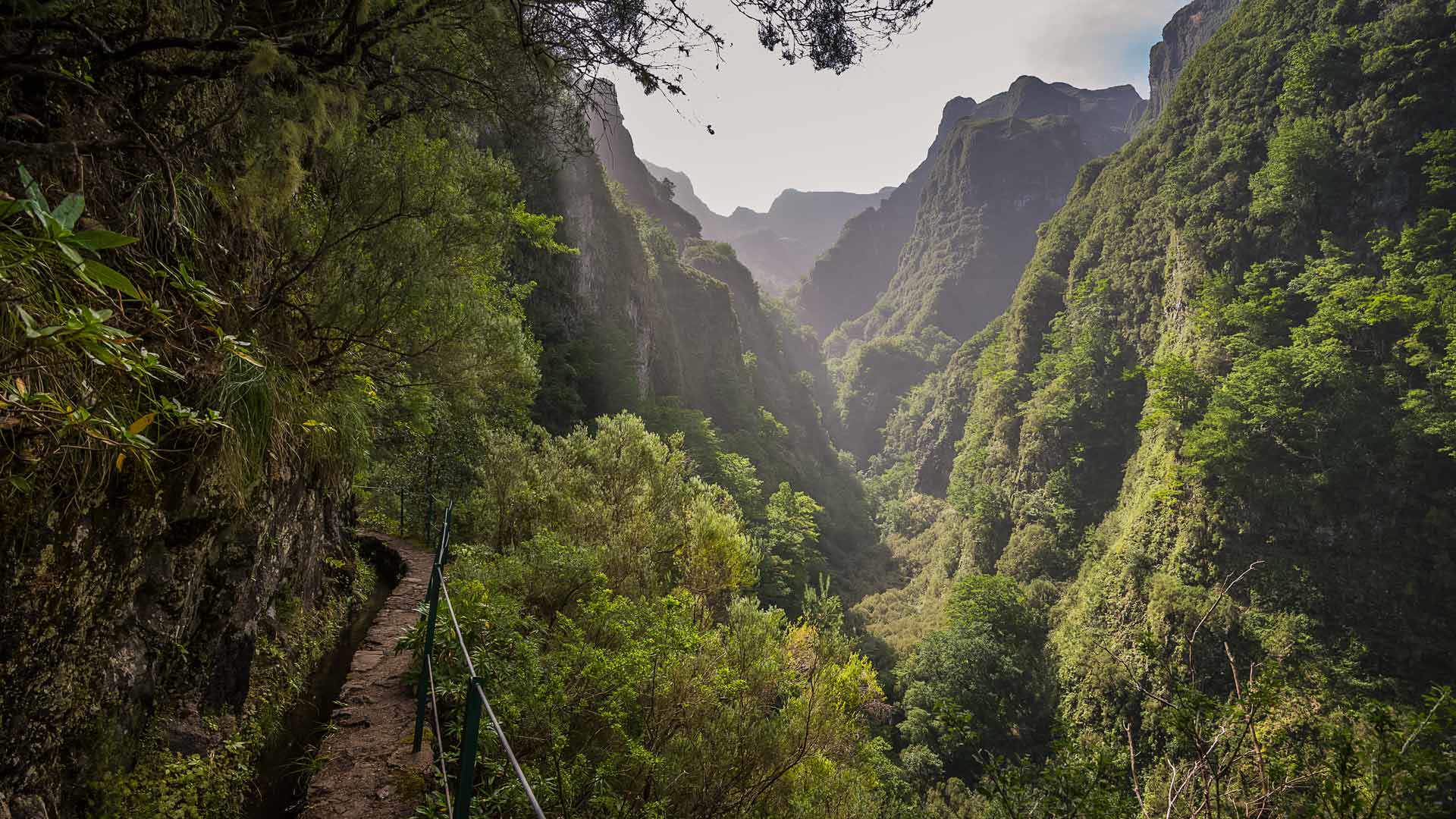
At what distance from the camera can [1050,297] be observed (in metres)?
47.2

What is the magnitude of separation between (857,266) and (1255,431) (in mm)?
114051

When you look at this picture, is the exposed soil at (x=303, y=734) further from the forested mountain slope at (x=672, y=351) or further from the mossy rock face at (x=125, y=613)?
the forested mountain slope at (x=672, y=351)

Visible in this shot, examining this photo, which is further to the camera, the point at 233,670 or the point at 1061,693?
the point at 1061,693

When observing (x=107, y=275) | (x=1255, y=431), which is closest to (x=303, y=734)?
(x=107, y=275)

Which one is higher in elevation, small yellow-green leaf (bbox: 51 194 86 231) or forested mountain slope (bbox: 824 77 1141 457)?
forested mountain slope (bbox: 824 77 1141 457)

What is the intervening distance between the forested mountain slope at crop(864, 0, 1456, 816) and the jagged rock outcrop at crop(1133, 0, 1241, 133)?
45865 mm

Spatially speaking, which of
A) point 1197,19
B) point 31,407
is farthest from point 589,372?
point 1197,19

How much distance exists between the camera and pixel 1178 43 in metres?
77.2

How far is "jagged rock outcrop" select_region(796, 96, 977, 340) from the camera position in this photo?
130m

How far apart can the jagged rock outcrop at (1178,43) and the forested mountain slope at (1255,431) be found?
1806 inches

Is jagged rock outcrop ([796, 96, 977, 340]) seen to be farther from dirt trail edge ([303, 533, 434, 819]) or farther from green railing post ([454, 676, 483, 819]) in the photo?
green railing post ([454, 676, 483, 819])

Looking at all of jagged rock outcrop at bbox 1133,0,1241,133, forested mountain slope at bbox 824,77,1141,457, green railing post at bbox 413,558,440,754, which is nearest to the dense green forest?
green railing post at bbox 413,558,440,754

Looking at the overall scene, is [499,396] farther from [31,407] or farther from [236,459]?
[31,407]

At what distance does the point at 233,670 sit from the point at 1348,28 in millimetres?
49409
